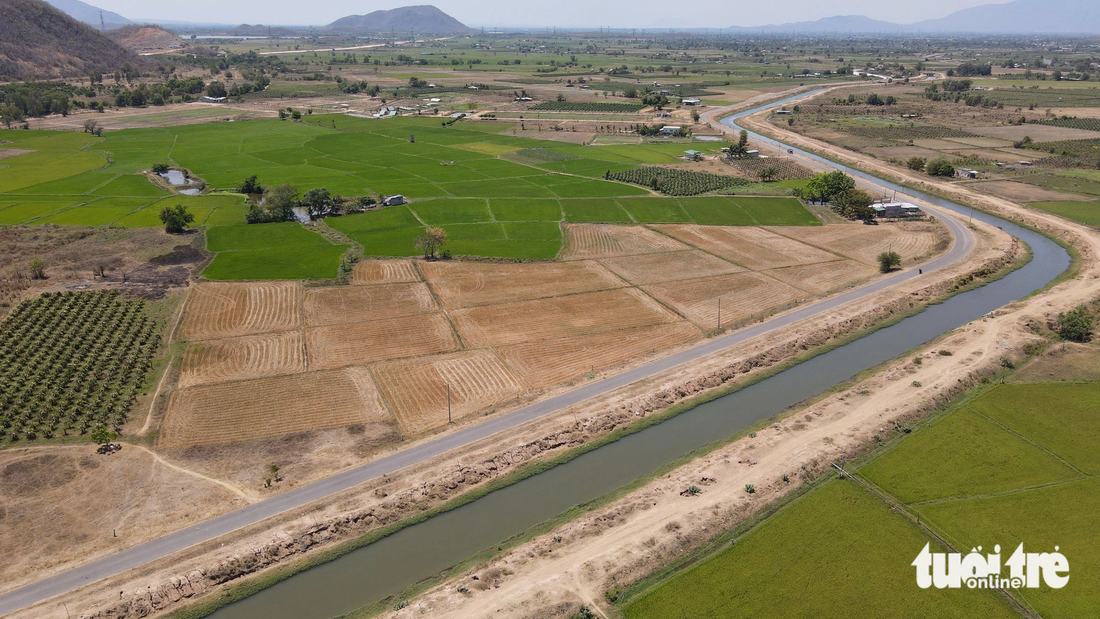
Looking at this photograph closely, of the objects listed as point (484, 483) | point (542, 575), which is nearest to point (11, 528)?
point (484, 483)

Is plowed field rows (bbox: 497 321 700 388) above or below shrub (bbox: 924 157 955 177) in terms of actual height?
below

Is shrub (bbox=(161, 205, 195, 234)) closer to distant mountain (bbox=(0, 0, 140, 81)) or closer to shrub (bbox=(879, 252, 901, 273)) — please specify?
shrub (bbox=(879, 252, 901, 273))

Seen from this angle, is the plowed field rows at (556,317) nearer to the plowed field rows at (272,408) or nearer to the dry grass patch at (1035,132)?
the plowed field rows at (272,408)

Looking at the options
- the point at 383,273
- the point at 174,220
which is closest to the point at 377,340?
the point at 383,273

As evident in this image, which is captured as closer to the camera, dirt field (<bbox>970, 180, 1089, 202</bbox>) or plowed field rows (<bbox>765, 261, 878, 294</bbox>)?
plowed field rows (<bbox>765, 261, 878, 294</bbox>)

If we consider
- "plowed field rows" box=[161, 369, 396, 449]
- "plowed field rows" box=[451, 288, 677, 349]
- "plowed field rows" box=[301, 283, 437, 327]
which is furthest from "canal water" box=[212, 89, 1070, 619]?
"plowed field rows" box=[301, 283, 437, 327]
